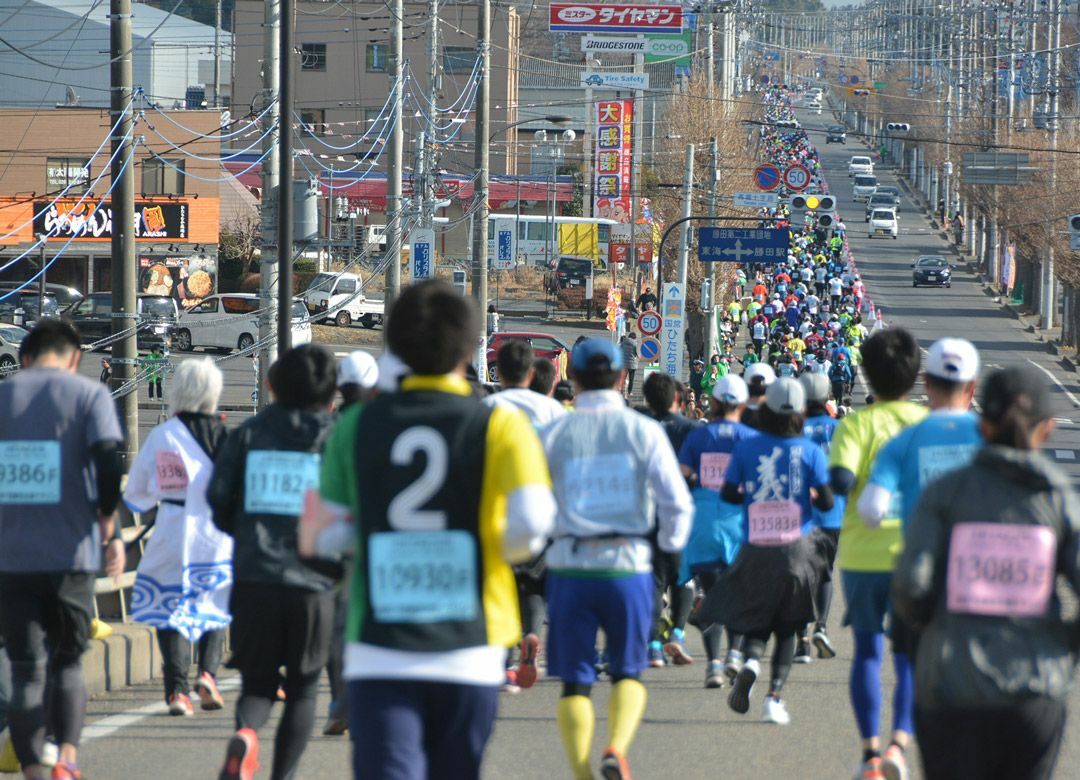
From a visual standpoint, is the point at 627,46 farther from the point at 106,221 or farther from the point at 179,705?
the point at 179,705

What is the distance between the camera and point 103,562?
6.22 m

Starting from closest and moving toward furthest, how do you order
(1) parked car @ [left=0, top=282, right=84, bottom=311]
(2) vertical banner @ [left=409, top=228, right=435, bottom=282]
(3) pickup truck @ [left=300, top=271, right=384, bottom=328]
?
(2) vertical banner @ [left=409, top=228, right=435, bottom=282]
(1) parked car @ [left=0, top=282, right=84, bottom=311]
(3) pickup truck @ [left=300, top=271, right=384, bottom=328]

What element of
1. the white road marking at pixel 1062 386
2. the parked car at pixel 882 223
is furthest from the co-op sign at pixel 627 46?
the white road marking at pixel 1062 386

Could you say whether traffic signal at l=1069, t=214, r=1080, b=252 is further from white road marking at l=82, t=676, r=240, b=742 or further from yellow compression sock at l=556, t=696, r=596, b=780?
yellow compression sock at l=556, t=696, r=596, b=780

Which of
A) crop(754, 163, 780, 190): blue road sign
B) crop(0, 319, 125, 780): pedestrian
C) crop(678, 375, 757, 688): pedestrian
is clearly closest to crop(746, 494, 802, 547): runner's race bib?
crop(678, 375, 757, 688): pedestrian

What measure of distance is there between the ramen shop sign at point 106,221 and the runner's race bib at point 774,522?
37.0m

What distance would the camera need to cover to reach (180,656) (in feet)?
25.4

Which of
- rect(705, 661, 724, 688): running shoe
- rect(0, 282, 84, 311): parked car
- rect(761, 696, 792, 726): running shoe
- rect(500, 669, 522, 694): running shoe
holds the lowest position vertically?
rect(500, 669, 522, 694): running shoe

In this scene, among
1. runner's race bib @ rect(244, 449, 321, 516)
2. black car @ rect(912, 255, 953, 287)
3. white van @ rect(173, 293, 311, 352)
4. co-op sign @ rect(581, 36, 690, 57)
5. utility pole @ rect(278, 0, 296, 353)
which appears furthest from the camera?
co-op sign @ rect(581, 36, 690, 57)

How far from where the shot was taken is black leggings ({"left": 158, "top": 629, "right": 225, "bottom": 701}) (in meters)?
7.69

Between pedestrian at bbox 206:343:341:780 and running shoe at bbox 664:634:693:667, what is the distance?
3.96 metres

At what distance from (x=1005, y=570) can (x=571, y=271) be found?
2075 inches

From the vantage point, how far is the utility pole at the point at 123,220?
1578 cm

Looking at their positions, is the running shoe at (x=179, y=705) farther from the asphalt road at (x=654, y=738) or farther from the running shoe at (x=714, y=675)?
the running shoe at (x=714, y=675)
